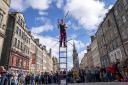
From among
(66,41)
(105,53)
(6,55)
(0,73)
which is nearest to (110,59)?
(105,53)

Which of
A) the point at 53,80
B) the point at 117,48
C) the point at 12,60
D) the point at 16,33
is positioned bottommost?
the point at 53,80

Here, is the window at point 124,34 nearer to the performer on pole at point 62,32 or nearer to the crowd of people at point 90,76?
the crowd of people at point 90,76

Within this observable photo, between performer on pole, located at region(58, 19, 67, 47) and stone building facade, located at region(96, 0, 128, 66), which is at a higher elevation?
stone building facade, located at region(96, 0, 128, 66)

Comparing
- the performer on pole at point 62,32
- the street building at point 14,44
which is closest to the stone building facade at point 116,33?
the performer on pole at point 62,32

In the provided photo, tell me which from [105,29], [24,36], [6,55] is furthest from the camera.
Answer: [105,29]

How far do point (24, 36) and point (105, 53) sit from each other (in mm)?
A: 24746

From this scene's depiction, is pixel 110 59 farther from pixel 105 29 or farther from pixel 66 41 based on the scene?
pixel 66 41

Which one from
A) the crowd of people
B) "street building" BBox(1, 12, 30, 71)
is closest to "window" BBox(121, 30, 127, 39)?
the crowd of people

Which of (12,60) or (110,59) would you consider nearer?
(12,60)

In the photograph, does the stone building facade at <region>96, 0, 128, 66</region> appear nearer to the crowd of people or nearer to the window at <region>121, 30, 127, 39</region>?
the window at <region>121, 30, 127, 39</region>

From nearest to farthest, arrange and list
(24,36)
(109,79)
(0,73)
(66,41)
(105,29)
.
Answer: (0,73) < (66,41) < (109,79) < (24,36) < (105,29)

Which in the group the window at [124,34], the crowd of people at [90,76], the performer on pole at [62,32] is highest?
the window at [124,34]

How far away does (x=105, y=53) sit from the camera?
1864 inches

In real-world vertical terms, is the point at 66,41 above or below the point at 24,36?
below
